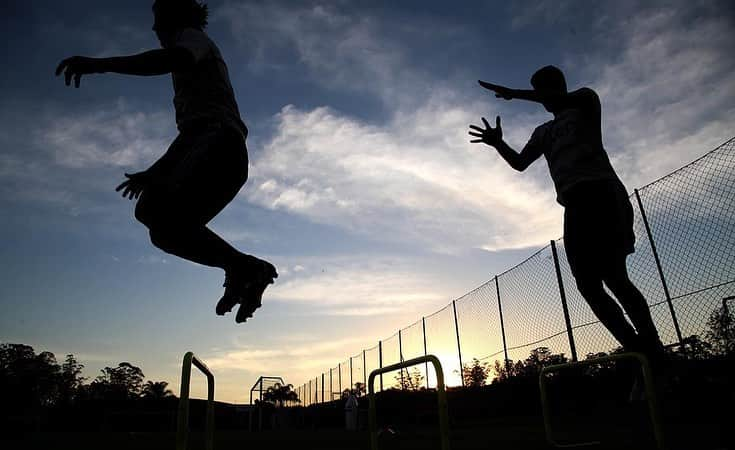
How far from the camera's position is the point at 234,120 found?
223 cm

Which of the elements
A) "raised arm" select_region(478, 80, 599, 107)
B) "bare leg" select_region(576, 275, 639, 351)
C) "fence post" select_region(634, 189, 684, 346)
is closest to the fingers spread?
"raised arm" select_region(478, 80, 599, 107)

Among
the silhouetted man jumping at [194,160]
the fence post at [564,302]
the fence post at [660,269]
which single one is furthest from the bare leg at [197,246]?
the fence post at [564,302]

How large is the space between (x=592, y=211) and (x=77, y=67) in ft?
8.58

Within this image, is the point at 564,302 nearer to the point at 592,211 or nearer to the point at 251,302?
the point at 592,211

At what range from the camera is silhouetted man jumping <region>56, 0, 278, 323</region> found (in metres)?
1.92

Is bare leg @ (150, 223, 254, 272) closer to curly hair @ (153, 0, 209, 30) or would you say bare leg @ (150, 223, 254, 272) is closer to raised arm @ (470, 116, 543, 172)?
curly hair @ (153, 0, 209, 30)

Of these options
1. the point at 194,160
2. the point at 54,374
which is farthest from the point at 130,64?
the point at 54,374

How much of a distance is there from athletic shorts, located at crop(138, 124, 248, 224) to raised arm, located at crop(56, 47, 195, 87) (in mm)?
300

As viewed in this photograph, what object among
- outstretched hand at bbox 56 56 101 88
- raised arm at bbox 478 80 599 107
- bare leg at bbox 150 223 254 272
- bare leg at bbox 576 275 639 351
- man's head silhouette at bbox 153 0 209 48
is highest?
man's head silhouette at bbox 153 0 209 48

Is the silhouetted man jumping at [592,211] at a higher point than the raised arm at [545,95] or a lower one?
lower

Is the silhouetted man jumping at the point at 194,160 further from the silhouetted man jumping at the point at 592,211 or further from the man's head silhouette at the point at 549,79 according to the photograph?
the man's head silhouette at the point at 549,79

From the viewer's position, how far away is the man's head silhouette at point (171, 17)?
93.9 inches

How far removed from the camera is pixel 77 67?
185cm

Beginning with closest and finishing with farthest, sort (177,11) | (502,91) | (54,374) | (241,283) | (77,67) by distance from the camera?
(77,67) → (241,283) → (177,11) → (502,91) → (54,374)
